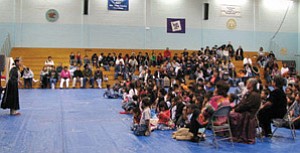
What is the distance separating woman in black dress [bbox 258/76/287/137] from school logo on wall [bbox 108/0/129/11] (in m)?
18.7

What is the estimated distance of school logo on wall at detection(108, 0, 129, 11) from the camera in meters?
24.3

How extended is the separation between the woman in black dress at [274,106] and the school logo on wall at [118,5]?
18.7m

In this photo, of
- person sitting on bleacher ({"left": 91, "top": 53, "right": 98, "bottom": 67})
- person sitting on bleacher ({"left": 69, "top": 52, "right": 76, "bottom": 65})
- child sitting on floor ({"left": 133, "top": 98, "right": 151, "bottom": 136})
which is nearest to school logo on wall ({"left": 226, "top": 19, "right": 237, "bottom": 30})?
person sitting on bleacher ({"left": 91, "top": 53, "right": 98, "bottom": 67})

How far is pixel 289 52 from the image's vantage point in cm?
2633

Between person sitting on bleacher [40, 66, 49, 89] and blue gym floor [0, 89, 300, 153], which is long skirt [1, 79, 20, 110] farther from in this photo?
person sitting on bleacher [40, 66, 49, 89]

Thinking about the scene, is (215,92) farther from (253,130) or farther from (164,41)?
(164,41)

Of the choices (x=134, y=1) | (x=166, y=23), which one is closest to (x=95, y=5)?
(x=134, y=1)

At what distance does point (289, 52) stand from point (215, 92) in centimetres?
2415

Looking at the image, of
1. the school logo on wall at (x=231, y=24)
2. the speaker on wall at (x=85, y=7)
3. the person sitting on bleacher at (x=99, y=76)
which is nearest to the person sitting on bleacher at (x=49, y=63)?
the person sitting on bleacher at (x=99, y=76)

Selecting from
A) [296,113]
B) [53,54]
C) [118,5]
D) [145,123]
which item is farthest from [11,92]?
[118,5]

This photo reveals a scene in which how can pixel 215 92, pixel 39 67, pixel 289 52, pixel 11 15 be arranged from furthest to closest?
pixel 289 52, pixel 11 15, pixel 39 67, pixel 215 92

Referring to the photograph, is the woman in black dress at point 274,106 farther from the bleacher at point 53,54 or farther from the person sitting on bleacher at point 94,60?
the person sitting on bleacher at point 94,60

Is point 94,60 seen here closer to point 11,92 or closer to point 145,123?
point 11,92

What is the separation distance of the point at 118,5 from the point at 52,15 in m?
4.56
